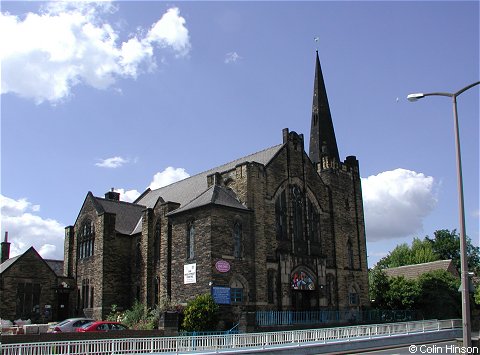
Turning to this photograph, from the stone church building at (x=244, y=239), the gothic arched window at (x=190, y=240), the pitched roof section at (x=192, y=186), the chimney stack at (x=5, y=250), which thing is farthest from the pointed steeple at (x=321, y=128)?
the chimney stack at (x=5, y=250)

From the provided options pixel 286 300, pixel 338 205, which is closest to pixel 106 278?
pixel 286 300

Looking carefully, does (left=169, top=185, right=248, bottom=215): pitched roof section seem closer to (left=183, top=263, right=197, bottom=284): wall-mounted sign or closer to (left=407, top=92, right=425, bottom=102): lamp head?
(left=183, top=263, right=197, bottom=284): wall-mounted sign

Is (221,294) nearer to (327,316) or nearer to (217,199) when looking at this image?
(217,199)

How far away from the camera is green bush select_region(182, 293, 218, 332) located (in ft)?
94.1

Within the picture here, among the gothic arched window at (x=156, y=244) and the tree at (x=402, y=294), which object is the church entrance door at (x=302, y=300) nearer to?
the tree at (x=402, y=294)

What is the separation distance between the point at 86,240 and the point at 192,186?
9934 millimetres

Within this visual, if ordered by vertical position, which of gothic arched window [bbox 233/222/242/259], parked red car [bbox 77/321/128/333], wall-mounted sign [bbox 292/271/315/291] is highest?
gothic arched window [bbox 233/222/242/259]

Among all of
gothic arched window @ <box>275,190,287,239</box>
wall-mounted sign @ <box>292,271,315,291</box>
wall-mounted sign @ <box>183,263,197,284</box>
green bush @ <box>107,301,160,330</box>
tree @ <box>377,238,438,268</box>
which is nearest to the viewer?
green bush @ <box>107,301,160,330</box>

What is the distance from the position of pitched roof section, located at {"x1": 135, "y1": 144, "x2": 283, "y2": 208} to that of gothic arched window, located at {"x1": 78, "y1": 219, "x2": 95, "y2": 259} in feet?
20.5

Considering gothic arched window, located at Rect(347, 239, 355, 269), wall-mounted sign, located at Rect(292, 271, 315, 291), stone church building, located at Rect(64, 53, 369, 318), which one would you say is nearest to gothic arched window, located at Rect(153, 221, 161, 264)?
stone church building, located at Rect(64, 53, 369, 318)

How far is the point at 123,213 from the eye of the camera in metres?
45.9

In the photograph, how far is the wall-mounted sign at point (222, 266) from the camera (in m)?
32.3

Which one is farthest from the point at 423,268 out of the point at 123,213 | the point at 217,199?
the point at 217,199

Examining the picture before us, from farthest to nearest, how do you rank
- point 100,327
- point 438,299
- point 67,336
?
point 438,299 < point 100,327 < point 67,336
